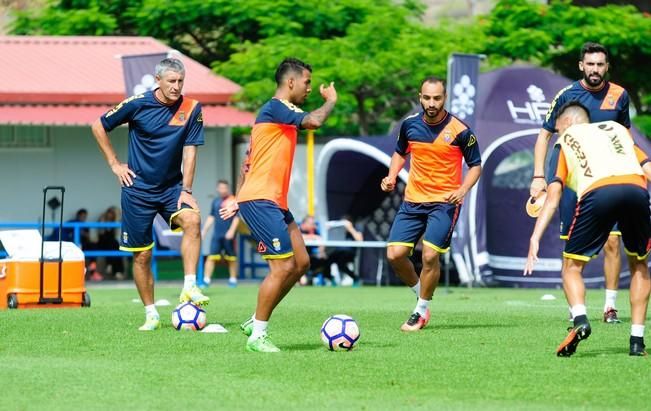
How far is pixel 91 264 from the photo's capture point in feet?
97.1

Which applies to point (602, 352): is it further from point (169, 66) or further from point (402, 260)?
point (169, 66)

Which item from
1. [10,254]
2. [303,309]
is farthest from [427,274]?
[10,254]

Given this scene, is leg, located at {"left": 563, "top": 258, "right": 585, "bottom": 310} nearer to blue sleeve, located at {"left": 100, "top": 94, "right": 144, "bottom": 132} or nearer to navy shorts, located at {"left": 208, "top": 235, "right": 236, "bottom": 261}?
blue sleeve, located at {"left": 100, "top": 94, "right": 144, "bottom": 132}

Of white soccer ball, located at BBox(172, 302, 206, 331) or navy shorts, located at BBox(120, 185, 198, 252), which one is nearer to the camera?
white soccer ball, located at BBox(172, 302, 206, 331)

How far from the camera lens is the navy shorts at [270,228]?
11.0m

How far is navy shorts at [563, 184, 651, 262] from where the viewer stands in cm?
1030

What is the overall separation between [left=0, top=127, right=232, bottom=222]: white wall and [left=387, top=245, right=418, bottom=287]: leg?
664 inches

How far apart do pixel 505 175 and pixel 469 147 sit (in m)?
13.1

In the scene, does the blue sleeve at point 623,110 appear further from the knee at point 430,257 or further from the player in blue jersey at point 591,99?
the knee at point 430,257

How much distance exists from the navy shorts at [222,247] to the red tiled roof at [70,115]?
2669mm

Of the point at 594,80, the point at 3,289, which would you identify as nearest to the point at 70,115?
the point at 3,289

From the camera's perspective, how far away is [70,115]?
93.2 ft

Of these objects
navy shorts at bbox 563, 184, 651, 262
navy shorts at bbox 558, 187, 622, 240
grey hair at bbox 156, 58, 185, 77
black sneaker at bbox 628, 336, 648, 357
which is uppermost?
grey hair at bbox 156, 58, 185, 77

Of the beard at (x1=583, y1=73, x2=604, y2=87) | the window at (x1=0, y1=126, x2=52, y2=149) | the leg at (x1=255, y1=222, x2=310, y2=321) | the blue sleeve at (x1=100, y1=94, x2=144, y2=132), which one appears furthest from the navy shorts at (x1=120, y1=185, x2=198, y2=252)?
the window at (x1=0, y1=126, x2=52, y2=149)
